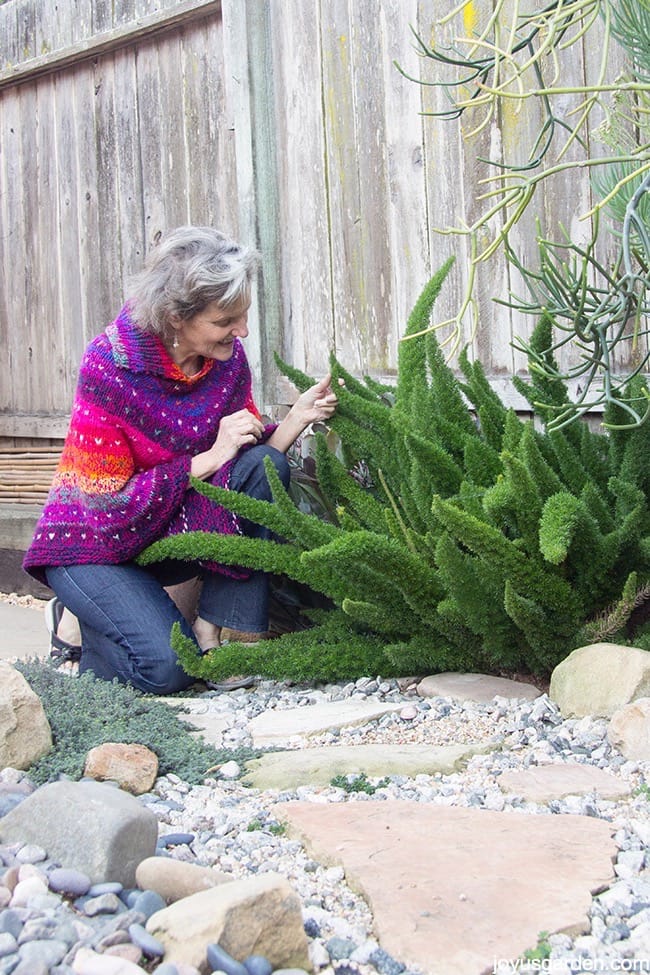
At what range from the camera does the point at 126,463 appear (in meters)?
3.00

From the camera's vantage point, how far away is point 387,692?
8.68ft

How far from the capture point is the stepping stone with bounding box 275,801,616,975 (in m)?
1.36

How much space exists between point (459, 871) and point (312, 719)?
93 centimetres

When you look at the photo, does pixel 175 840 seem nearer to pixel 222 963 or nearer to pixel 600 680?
pixel 222 963

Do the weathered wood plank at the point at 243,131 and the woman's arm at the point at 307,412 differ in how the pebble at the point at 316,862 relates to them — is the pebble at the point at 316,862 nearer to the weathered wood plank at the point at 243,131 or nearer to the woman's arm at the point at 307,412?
the woman's arm at the point at 307,412

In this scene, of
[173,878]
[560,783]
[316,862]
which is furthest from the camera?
[560,783]

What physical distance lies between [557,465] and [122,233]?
92.4 inches

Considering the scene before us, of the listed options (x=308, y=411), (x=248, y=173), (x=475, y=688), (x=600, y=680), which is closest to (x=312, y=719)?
(x=475, y=688)

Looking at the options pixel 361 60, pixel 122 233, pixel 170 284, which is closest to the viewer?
pixel 170 284

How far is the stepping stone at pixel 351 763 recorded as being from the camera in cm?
203

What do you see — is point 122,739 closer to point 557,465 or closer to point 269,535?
point 269,535

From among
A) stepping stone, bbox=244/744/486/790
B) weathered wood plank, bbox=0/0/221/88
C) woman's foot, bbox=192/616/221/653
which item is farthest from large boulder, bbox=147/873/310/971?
weathered wood plank, bbox=0/0/221/88

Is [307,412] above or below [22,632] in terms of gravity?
above

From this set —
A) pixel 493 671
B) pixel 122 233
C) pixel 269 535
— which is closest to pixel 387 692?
pixel 493 671
